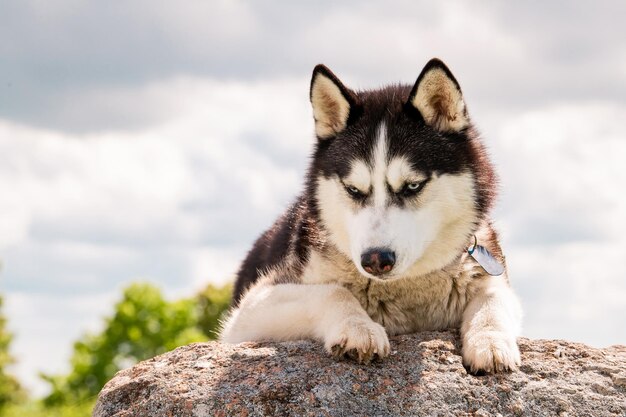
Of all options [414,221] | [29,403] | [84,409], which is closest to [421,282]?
[414,221]

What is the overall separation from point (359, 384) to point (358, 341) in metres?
0.27

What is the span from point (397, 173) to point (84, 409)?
17893 mm

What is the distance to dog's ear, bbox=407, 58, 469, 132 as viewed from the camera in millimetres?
5597

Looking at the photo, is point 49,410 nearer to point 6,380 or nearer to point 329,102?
point 6,380

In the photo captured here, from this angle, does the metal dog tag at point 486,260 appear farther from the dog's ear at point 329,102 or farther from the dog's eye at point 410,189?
the dog's ear at point 329,102

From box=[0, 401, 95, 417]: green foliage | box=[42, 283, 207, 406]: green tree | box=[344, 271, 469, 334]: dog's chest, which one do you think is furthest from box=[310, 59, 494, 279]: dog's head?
box=[42, 283, 207, 406]: green tree

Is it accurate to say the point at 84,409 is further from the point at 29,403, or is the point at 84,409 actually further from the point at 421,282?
the point at 421,282

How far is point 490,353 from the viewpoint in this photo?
5.35 metres

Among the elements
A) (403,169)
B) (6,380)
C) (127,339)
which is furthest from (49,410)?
(403,169)

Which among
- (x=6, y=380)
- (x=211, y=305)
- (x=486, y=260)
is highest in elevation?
(x=6, y=380)

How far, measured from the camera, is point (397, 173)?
546cm

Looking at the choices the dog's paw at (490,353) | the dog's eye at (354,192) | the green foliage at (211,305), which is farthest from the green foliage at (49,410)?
the dog's paw at (490,353)

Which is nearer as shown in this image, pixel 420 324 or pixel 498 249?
pixel 420 324

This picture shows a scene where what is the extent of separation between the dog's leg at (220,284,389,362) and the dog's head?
35 centimetres
